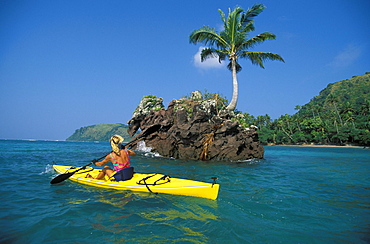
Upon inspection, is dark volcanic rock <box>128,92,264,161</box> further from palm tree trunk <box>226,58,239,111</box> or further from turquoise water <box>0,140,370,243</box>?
turquoise water <box>0,140,370,243</box>

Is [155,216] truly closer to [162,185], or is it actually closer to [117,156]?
[162,185]

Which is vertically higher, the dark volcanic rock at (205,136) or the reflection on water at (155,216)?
the dark volcanic rock at (205,136)

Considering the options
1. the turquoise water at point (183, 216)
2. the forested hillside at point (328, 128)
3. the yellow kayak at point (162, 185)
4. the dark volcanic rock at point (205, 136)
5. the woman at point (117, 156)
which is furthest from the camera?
the forested hillside at point (328, 128)

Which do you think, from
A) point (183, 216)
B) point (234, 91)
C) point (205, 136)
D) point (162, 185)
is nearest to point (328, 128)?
point (234, 91)

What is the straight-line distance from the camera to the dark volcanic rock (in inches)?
653

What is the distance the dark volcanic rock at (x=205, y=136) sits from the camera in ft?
54.4

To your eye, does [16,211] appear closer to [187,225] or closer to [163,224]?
[163,224]

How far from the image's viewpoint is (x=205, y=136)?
56.3 feet

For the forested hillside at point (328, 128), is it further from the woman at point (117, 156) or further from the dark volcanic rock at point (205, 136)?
the woman at point (117, 156)

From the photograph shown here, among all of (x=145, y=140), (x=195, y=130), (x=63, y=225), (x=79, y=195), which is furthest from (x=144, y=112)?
(x=63, y=225)

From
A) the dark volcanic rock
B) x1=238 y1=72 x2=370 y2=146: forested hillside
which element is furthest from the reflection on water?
x1=238 y1=72 x2=370 y2=146: forested hillside

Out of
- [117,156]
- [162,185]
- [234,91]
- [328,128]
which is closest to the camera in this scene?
[162,185]

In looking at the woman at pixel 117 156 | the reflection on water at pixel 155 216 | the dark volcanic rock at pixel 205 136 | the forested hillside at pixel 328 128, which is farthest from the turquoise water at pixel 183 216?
the forested hillside at pixel 328 128

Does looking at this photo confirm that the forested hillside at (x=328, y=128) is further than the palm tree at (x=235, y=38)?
Yes
